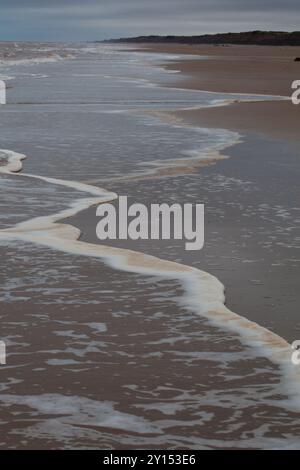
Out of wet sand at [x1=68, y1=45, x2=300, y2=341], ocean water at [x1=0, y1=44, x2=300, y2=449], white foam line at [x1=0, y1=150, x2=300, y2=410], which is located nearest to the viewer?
ocean water at [x1=0, y1=44, x2=300, y2=449]

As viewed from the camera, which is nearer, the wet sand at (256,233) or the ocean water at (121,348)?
the ocean water at (121,348)

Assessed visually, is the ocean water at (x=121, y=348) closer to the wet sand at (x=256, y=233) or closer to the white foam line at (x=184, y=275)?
the white foam line at (x=184, y=275)

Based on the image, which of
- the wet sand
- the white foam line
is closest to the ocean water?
the white foam line

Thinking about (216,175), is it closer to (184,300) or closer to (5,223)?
(5,223)

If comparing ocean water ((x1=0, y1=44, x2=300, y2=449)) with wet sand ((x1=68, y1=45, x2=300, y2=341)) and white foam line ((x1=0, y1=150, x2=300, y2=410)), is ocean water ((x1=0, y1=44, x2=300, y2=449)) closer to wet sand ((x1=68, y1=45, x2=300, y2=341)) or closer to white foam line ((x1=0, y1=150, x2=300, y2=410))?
white foam line ((x1=0, y1=150, x2=300, y2=410))

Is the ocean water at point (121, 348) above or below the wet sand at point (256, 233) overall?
below

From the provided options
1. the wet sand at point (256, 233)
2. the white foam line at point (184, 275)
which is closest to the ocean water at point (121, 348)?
the white foam line at point (184, 275)

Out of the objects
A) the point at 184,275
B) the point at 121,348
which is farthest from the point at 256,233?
the point at 121,348

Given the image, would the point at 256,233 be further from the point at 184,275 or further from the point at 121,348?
the point at 121,348
